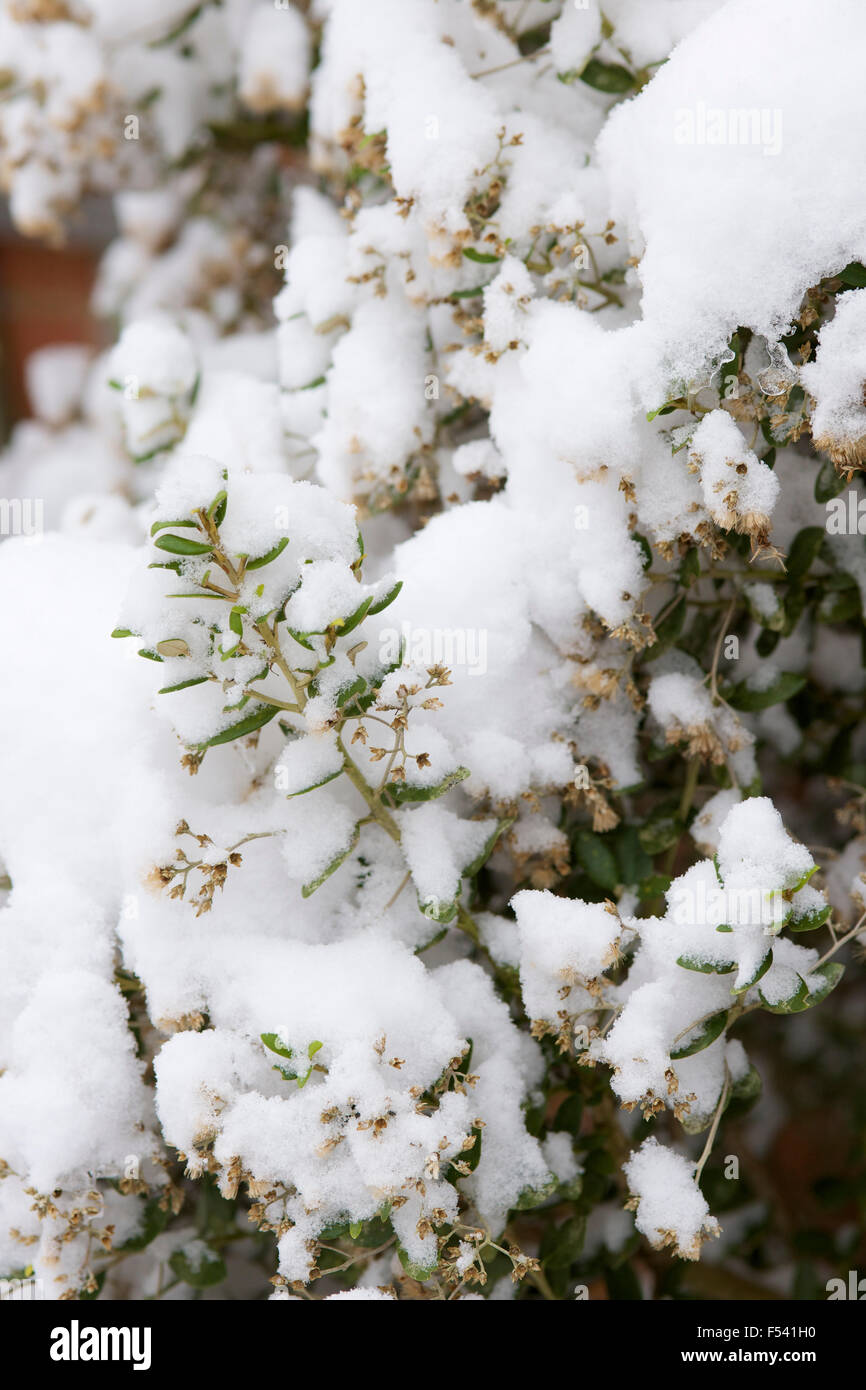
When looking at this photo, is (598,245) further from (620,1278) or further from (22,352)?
(22,352)

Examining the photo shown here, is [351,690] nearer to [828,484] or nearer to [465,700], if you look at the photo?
[465,700]

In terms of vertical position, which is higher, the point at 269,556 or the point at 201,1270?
the point at 269,556

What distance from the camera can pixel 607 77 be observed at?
111 centimetres

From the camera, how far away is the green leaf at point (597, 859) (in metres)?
1.08

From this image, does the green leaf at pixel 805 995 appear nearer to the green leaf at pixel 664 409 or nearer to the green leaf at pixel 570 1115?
the green leaf at pixel 570 1115

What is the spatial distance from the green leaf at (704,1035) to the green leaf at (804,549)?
0.47m

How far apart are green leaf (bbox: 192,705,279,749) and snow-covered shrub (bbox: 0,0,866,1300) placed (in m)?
0.02

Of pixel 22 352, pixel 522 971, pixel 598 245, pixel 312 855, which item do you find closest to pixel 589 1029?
pixel 522 971

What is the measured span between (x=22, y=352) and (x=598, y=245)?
2874mm

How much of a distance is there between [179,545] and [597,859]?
540 mm

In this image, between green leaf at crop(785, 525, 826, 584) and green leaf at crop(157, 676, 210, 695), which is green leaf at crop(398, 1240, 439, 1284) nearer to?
green leaf at crop(157, 676, 210, 695)
